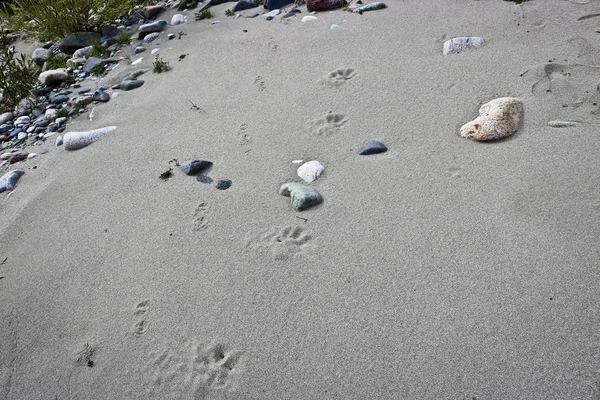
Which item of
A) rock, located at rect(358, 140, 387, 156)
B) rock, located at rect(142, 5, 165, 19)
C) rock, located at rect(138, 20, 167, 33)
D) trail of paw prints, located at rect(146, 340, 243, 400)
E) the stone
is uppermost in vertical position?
rock, located at rect(142, 5, 165, 19)

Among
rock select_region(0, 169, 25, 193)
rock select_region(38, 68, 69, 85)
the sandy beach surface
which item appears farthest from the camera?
rock select_region(38, 68, 69, 85)

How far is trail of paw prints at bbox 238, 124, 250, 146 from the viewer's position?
3.19 metres

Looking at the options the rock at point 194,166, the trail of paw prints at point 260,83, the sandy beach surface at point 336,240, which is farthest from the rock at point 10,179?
the trail of paw prints at point 260,83

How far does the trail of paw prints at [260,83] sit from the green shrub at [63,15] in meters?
3.08

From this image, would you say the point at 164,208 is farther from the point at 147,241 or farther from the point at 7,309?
the point at 7,309

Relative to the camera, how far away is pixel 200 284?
2270mm

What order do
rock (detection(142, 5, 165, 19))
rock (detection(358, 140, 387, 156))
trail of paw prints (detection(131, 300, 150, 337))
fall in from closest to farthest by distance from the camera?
trail of paw prints (detection(131, 300, 150, 337)) → rock (detection(358, 140, 387, 156)) → rock (detection(142, 5, 165, 19))

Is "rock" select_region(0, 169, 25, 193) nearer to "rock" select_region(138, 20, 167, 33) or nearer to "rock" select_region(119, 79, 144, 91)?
"rock" select_region(119, 79, 144, 91)

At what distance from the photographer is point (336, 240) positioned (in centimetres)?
232

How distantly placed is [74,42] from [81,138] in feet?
8.55

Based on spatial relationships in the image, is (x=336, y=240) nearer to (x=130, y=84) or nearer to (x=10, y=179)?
(x=10, y=179)

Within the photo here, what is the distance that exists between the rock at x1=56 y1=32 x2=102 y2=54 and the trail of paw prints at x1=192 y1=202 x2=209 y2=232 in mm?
4003

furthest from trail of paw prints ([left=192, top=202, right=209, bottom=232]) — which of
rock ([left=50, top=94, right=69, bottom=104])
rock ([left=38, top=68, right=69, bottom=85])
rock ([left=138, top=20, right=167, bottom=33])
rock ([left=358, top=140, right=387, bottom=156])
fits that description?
rock ([left=138, top=20, right=167, bottom=33])

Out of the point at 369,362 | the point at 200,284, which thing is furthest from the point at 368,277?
the point at 200,284
